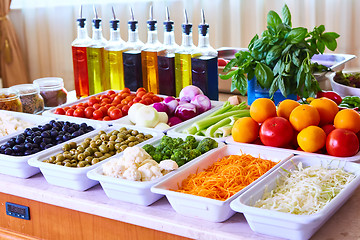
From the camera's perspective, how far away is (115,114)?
6.44 feet

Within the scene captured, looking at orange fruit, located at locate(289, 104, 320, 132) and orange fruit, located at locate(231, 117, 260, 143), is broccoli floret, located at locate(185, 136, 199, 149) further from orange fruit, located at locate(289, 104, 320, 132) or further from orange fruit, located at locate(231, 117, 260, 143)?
orange fruit, located at locate(289, 104, 320, 132)

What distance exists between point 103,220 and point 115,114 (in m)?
0.65

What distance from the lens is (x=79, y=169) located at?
55.5 inches

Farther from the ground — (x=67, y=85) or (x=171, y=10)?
(x=171, y=10)

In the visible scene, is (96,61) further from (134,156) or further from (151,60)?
(134,156)

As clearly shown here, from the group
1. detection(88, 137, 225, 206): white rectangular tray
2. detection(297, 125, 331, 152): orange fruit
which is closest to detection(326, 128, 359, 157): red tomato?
detection(297, 125, 331, 152): orange fruit

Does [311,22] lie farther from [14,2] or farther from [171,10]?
[14,2]

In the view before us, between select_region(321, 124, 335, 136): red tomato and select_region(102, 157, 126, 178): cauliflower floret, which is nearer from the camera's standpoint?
select_region(102, 157, 126, 178): cauliflower floret

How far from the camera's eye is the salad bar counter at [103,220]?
118 centimetres

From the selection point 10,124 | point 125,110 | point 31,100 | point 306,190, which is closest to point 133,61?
point 125,110

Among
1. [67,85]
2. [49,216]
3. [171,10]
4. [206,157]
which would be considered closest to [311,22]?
[171,10]

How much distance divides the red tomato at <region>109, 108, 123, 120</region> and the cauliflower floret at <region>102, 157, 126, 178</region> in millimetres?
569

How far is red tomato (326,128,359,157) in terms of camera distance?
4.67ft

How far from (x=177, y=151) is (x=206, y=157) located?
9 cm
